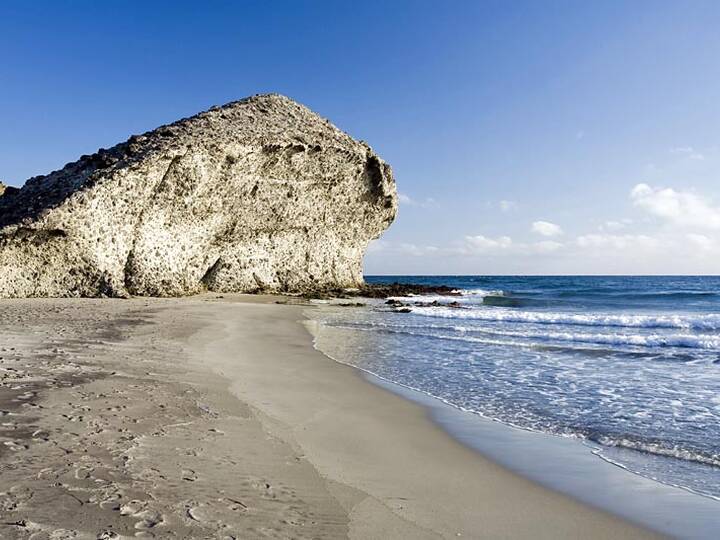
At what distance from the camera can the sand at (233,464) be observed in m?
2.90

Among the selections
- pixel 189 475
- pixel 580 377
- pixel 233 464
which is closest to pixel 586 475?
pixel 233 464

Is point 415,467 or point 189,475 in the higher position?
point 189,475

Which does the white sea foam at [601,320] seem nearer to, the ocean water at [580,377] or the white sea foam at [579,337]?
the ocean water at [580,377]

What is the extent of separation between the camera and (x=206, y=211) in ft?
86.5

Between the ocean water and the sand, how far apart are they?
1.37 meters

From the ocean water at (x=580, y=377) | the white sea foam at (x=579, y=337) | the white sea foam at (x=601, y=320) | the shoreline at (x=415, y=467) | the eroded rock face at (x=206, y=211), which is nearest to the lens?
the shoreline at (x=415, y=467)

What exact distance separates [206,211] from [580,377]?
71.5ft

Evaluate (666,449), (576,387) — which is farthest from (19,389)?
(576,387)

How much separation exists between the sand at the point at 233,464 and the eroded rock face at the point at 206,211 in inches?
581

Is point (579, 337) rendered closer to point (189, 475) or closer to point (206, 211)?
point (189, 475)

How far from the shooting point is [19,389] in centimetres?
529

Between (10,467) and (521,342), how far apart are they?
12520 mm

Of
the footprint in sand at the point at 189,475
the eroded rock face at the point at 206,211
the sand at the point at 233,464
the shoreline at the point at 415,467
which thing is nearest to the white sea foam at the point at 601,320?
the eroded rock face at the point at 206,211

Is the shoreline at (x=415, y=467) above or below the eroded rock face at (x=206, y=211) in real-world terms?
below
